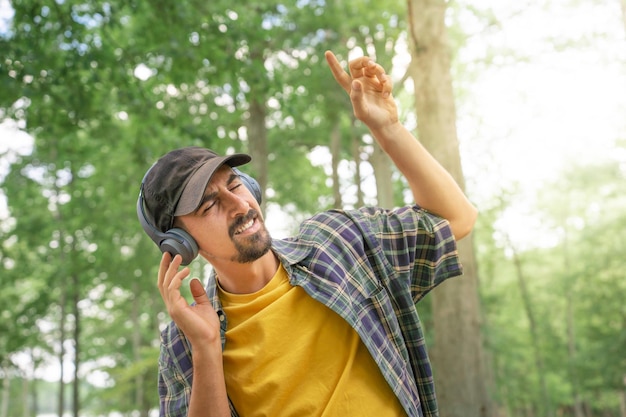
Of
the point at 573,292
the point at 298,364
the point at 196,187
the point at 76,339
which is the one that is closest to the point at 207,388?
the point at 298,364

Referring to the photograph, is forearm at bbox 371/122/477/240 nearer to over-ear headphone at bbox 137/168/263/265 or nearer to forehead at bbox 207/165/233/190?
forehead at bbox 207/165/233/190

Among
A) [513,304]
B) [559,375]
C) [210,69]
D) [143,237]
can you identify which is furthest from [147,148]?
[559,375]

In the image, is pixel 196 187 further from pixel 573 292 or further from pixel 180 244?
pixel 573 292

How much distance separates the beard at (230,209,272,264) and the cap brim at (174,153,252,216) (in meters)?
0.16

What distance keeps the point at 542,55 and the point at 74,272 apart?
1153cm

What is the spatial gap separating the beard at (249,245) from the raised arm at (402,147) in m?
0.56

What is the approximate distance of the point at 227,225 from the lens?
2.28 m

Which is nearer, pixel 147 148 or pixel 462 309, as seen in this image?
pixel 462 309

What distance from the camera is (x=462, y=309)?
505 centimetres

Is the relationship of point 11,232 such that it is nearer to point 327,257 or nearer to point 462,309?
point 462,309

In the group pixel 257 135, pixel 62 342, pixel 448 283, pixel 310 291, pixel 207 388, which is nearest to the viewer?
pixel 207 388

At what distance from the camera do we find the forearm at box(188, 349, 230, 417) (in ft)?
6.75

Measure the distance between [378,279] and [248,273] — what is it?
47cm

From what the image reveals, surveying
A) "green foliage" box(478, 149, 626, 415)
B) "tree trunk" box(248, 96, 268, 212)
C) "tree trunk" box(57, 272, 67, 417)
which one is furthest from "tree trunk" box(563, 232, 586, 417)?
"tree trunk" box(57, 272, 67, 417)
